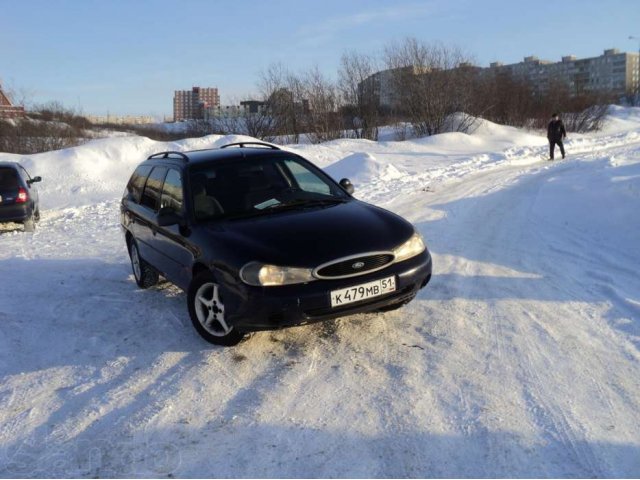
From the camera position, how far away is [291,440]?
3.12 m

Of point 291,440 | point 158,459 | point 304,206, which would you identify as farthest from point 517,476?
point 304,206

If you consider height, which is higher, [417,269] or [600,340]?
[417,269]

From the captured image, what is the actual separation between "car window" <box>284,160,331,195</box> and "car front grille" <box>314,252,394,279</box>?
4.49ft

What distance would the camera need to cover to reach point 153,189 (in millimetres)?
5969

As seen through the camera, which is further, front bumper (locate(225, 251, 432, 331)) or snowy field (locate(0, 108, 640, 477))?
front bumper (locate(225, 251, 432, 331))

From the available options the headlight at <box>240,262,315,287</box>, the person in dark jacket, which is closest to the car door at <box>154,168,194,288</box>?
the headlight at <box>240,262,315,287</box>

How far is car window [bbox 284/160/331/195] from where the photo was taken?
549cm

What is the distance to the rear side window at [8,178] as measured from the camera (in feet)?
34.7

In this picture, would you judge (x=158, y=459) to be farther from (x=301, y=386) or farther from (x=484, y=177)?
(x=484, y=177)

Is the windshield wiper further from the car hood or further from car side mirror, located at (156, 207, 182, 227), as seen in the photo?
car side mirror, located at (156, 207, 182, 227)

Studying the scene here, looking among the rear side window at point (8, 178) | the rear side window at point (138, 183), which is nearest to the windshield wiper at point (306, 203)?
the rear side window at point (138, 183)

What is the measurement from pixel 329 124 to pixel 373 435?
31620 millimetres

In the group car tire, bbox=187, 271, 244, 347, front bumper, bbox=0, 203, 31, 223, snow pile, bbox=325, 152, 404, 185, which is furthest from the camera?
snow pile, bbox=325, 152, 404, 185

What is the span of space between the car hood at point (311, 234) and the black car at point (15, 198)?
7503 mm
